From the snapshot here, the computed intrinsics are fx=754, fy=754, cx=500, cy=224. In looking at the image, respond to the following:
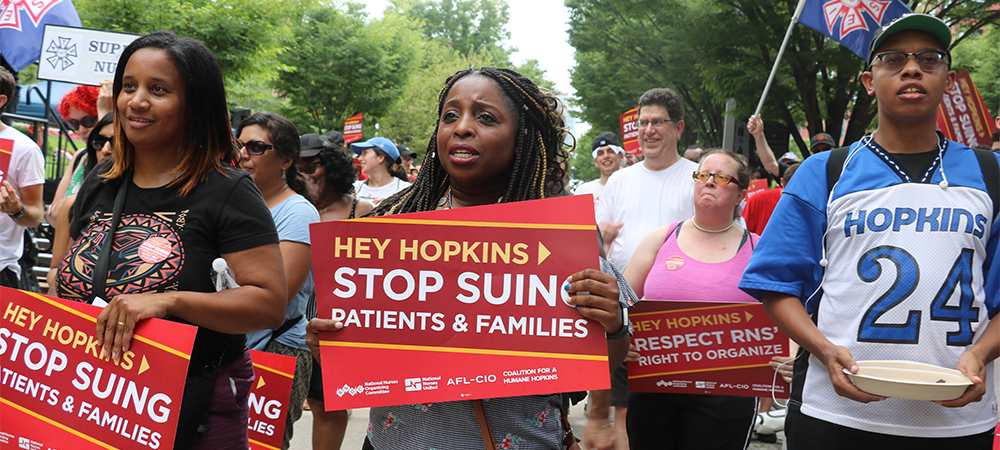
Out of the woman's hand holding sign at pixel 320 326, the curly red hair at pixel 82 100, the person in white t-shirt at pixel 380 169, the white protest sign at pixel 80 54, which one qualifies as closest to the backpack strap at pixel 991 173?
the woman's hand holding sign at pixel 320 326

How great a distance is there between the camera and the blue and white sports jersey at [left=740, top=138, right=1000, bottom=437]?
7.18 feet

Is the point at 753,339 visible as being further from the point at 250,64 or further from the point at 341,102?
the point at 341,102

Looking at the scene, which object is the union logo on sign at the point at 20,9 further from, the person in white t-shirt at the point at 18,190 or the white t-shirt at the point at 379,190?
the person in white t-shirt at the point at 18,190

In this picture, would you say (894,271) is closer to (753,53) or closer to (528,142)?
(528,142)

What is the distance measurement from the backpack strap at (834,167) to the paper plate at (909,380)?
559mm

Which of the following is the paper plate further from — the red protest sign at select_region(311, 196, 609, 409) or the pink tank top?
the pink tank top

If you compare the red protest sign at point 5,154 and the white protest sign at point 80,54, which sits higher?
the white protest sign at point 80,54

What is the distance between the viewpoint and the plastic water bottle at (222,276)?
220 cm

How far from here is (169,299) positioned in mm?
2109

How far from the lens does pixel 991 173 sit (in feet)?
7.43

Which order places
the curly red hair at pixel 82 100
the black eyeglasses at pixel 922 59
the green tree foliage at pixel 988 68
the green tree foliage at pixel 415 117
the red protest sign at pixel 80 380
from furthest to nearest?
the green tree foliage at pixel 415 117
the green tree foliage at pixel 988 68
the curly red hair at pixel 82 100
the black eyeglasses at pixel 922 59
the red protest sign at pixel 80 380

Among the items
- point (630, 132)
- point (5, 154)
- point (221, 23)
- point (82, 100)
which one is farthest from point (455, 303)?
point (221, 23)

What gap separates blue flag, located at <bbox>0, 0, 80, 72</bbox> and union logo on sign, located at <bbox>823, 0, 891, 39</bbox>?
8.67 metres

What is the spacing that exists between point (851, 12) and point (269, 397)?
319 inches
